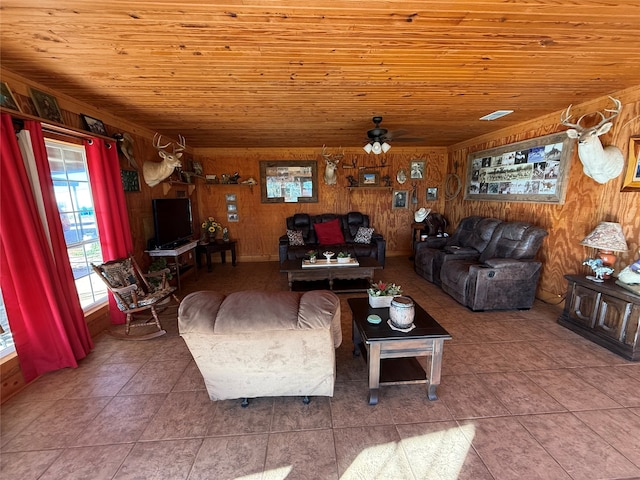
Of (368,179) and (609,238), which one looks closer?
(609,238)

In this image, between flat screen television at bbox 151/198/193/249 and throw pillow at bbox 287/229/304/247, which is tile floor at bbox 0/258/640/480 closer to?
flat screen television at bbox 151/198/193/249

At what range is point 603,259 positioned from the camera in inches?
107

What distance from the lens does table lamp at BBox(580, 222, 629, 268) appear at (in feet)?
8.46

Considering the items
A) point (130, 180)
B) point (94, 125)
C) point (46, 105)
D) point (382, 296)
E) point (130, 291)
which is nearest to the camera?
point (382, 296)

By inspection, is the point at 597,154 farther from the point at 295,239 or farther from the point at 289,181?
the point at 289,181

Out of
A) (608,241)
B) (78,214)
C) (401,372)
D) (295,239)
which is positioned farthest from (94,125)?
(608,241)

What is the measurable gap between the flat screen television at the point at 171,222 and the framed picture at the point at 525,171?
17.6 feet

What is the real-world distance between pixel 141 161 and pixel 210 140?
54.5 inches

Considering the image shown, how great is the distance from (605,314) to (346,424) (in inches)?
108

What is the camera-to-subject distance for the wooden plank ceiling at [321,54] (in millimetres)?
1456

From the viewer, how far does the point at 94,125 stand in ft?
9.45

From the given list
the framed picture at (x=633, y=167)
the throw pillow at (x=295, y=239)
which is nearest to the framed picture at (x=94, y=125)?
the throw pillow at (x=295, y=239)

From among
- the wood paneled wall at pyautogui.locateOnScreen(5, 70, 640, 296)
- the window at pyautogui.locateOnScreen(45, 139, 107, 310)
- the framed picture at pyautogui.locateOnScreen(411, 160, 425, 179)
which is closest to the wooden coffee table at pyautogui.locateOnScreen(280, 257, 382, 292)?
the wood paneled wall at pyautogui.locateOnScreen(5, 70, 640, 296)

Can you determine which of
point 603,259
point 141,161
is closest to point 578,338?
point 603,259
